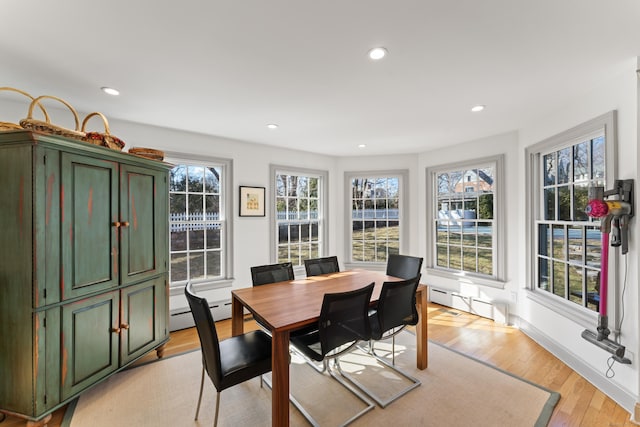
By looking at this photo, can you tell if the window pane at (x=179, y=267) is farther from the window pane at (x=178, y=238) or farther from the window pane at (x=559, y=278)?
the window pane at (x=559, y=278)

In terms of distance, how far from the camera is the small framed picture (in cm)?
396

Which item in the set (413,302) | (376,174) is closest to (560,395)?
(413,302)

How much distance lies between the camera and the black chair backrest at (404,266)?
303 centimetres

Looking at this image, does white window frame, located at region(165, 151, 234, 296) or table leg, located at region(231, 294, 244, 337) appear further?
white window frame, located at region(165, 151, 234, 296)

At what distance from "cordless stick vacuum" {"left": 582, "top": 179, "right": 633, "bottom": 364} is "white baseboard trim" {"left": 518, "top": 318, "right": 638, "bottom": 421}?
26cm

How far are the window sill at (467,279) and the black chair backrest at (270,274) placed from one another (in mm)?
2609

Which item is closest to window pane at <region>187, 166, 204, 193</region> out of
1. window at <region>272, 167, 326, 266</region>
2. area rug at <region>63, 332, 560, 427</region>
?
window at <region>272, 167, 326, 266</region>

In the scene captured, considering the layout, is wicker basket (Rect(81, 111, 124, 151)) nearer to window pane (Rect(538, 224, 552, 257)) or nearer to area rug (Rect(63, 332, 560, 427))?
area rug (Rect(63, 332, 560, 427))

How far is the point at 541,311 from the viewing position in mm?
3035

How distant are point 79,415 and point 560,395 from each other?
3.61 meters

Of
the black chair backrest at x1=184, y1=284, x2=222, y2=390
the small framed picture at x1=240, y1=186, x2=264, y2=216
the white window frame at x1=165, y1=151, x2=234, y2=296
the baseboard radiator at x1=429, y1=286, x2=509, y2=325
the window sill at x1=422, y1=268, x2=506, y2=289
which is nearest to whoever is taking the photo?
the black chair backrest at x1=184, y1=284, x2=222, y2=390

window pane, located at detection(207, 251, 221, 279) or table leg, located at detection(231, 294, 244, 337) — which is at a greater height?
window pane, located at detection(207, 251, 221, 279)

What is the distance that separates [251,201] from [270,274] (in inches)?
59.5

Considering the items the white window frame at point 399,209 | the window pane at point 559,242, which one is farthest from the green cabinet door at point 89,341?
the window pane at point 559,242
